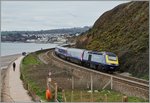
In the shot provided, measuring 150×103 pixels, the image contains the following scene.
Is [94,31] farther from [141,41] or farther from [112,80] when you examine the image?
[112,80]

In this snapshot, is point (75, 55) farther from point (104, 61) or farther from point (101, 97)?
point (101, 97)

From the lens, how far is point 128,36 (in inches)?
1645

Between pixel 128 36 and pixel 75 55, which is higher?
pixel 128 36

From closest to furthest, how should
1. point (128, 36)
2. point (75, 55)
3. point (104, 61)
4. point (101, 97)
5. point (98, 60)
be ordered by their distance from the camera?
1. point (101, 97)
2. point (104, 61)
3. point (98, 60)
4. point (128, 36)
5. point (75, 55)

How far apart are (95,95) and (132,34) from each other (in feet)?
64.0

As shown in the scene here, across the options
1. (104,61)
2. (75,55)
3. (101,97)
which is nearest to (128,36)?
(75,55)

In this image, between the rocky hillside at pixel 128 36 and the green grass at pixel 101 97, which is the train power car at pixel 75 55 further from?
the green grass at pixel 101 97

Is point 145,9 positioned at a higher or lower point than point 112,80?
higher

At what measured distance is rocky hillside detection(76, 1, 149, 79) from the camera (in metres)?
32.7

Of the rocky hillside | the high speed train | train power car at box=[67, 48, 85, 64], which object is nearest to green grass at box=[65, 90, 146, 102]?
the rocky hillside

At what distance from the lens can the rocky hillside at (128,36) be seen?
107ft

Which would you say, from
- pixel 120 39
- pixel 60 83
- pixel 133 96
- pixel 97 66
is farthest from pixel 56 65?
pixel 133 96

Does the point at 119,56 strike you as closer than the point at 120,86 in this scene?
No

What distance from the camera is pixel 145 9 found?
44.8 metres
